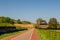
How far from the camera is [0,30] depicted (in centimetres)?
4172

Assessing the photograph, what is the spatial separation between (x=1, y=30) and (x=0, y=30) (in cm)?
144

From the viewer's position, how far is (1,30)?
43.2 metres

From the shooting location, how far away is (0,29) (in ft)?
138

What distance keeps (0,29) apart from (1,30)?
4.02ft

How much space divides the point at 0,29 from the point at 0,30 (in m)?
0.33
